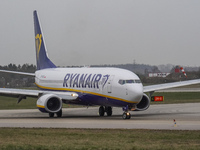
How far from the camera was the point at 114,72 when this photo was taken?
37469mm

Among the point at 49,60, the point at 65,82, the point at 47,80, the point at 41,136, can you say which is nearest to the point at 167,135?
the point at 41,136

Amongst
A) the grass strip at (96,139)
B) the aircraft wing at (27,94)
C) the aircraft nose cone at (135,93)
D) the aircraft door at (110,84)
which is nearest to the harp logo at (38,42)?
the aircraft wing at (27,94)

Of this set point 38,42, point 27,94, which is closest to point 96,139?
point 27,94

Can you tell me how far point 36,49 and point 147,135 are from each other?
2764 cm

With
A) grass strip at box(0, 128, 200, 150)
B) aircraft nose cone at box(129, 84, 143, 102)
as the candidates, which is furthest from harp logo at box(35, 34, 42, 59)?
grass strip at box(0, 128, 200, 150)

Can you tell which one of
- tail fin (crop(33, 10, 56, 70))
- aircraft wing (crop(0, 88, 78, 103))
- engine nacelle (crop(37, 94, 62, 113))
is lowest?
engine nacelle (crop(37, 94, 62, 113))

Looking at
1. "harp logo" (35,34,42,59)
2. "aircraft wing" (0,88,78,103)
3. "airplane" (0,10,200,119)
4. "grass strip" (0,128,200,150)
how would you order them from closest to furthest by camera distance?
"grass strip" (0,128,200,150), "airplane" (0,10,200,119), "aircraft wing" (0,88,78,103), "harp logo" (35,34,42,59)

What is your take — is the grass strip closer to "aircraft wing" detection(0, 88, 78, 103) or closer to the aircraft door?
the aircraft door

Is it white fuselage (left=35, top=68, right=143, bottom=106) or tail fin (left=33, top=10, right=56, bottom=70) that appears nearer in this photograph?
white fuselage (left=35, top=68, right=143, bottom=106)

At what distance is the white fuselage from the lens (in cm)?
3534

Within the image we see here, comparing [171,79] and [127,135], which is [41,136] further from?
[171,79]

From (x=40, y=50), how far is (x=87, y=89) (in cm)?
1080

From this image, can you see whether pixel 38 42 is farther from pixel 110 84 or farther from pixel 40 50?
pixel 110 84

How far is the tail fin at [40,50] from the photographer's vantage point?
4809cm
